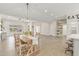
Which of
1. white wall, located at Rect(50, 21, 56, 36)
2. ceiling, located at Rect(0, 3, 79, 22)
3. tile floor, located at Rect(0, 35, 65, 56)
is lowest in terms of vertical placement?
tile floor, located at Rect(0, 35, 65, 56)

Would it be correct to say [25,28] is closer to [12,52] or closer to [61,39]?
[12,52]

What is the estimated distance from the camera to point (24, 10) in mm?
1989

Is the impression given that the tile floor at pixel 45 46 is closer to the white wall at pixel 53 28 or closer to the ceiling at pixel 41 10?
the white wall at pixel 53 28

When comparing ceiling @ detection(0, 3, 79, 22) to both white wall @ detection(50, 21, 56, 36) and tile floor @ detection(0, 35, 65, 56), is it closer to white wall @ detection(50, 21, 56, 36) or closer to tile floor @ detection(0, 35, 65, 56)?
white wall @ detection(50, 21, 56, 36)

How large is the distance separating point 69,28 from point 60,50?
15.9 inches

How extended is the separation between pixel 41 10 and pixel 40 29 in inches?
12.9

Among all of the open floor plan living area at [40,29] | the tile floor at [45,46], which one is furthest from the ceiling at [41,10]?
the tile floor at [45,46]

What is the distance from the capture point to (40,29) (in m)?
1.99

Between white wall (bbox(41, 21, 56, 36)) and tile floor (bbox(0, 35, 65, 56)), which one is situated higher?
white wall (bbox(41, 21, 56, 36))

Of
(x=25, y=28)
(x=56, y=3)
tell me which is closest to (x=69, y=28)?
(x=56, y=3)

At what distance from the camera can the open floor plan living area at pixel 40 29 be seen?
1954 mm

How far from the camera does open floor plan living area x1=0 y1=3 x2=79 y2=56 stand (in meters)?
1.95

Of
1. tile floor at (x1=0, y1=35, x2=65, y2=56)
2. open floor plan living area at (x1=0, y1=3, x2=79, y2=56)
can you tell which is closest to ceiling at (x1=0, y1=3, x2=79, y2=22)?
open floor plan living area at (x1=0, y1=3, x2=79, y2=56)

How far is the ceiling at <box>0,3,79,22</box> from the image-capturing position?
1.96 metres
